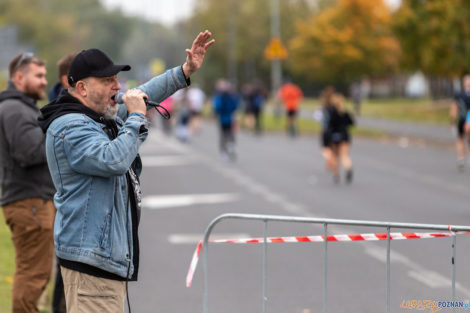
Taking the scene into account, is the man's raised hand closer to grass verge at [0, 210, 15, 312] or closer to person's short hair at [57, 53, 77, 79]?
person's short hair at [57, 53, 77, 79]

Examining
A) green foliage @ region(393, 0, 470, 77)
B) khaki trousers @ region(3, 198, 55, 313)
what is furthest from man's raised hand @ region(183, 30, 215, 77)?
green foliage @ region(393, 0, 470, 77)

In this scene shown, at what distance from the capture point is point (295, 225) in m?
10.5

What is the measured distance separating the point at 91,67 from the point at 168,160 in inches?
703

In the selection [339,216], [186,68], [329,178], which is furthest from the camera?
[329,178]

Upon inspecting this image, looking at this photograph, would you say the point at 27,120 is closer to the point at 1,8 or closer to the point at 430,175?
the point at 430,175

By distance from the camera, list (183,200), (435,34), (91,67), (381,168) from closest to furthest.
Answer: (91,67) → (183,200) → (381,168) → (435,34)

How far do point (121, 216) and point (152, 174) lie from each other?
14426 mm

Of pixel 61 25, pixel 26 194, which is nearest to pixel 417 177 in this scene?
pixel 26 194

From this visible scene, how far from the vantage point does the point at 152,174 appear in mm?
18469

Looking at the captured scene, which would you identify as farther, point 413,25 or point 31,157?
point 413,25

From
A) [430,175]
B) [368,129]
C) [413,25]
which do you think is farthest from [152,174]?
[413,25]

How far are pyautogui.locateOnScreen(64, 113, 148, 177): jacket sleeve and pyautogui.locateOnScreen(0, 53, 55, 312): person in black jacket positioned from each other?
191cm

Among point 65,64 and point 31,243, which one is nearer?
point 31,243

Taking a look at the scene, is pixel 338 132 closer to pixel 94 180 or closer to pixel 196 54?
pixel 196 54
